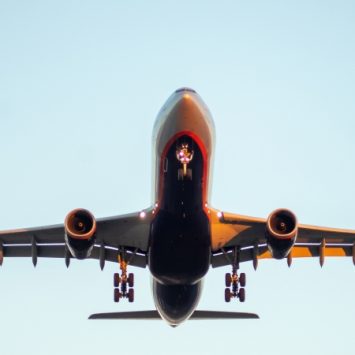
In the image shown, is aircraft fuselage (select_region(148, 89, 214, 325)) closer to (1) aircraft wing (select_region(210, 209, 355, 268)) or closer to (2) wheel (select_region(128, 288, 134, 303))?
(1) aircraft wing (select_region(210, 209, 355, 268))

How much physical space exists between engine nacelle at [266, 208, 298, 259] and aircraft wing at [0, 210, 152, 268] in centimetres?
325

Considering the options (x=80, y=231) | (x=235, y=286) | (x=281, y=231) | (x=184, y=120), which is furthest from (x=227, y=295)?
(x=184, y=120)

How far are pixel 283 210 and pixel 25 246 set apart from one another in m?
8.97

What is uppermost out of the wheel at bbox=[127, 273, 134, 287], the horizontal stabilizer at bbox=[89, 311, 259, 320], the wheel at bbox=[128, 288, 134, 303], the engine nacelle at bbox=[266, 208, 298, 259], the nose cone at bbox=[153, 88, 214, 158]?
the nose cone at bbox=[153, 88, 214, 158]

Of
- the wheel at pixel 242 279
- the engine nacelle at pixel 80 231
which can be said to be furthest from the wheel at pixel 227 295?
the engine nacelle at pixel 80 231

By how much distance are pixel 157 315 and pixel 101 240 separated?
14.1 feet

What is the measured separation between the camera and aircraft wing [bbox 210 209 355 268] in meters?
21.1

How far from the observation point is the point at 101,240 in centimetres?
2186

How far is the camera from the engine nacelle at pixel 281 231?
19359 mm

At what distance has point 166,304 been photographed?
22.5 meters

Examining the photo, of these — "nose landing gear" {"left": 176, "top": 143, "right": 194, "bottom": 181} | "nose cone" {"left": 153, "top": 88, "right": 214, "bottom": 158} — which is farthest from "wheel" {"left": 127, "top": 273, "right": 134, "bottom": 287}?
"nose landing gear" {"left": 176, "top": 143, "right": 194, "bottom": 181}

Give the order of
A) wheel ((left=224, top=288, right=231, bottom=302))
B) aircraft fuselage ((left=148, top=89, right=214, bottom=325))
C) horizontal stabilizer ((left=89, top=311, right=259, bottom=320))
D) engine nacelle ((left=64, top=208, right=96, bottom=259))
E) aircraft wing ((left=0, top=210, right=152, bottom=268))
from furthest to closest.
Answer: horizontal stabilizer ((left=89, top=311, right=259, bottom=320)) → wheel ((left=224, top=288, right=231, bottom=302)) → aircraft wing ((left=0, top=210, right=152, bottom=268)) → engine nacelle ((left=64, top=208, right=96, bottom=259)) → aircraft fuselage ((left=148, top=89, right=214, bottom=325))

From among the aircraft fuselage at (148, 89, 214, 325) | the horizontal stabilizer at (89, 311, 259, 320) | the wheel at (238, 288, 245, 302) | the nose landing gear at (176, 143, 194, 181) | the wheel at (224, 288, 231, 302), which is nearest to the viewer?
the nose landing gear at (176, 143, 194, 181)

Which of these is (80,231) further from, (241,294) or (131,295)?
(241,294)
